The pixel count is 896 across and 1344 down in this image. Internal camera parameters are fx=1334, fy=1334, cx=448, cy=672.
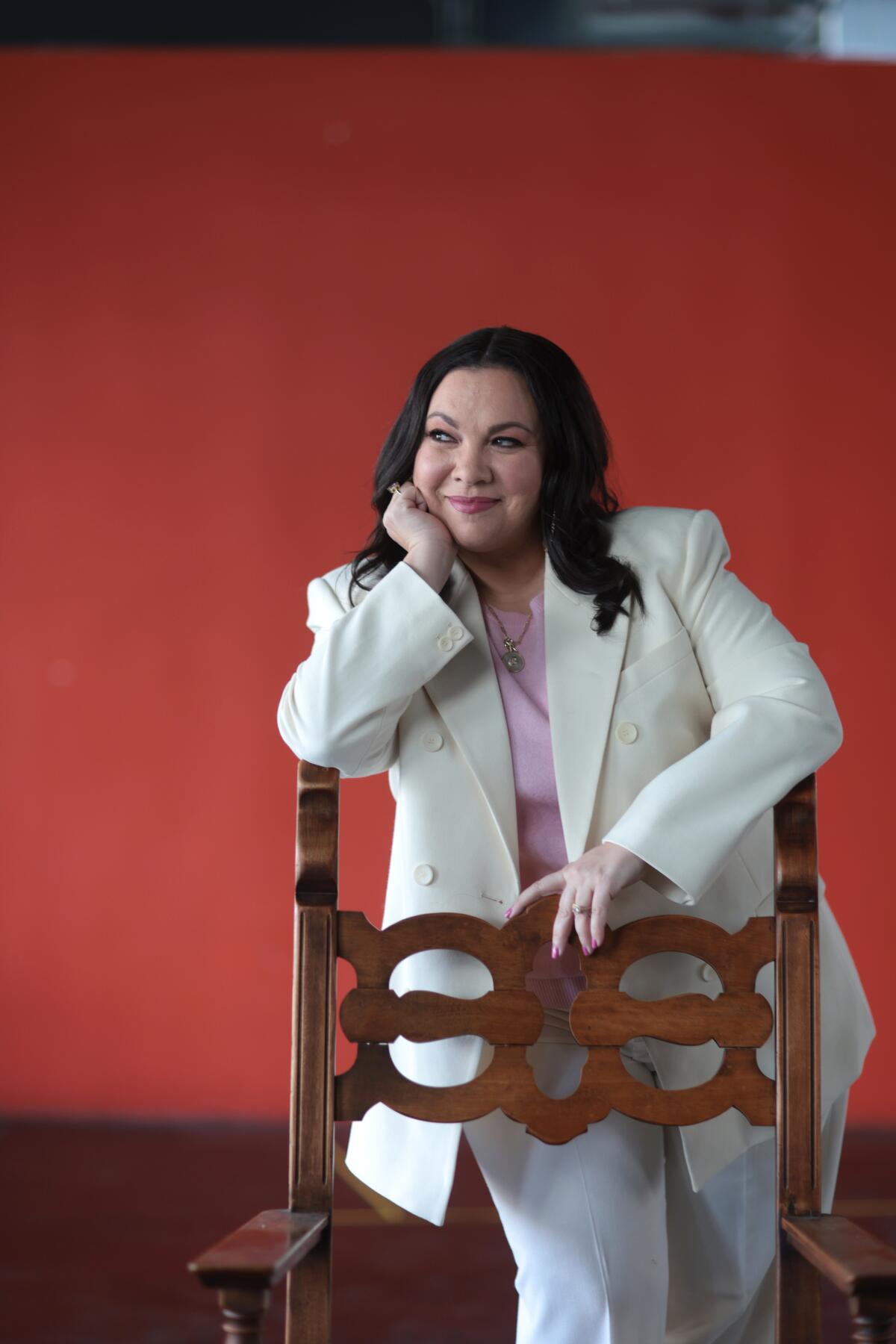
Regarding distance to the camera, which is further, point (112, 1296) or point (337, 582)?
point (112, 1296)

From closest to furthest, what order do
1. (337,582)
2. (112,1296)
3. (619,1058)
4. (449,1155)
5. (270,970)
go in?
(619,1058), (449,1155), (337,582), (112,1296), (270,970)

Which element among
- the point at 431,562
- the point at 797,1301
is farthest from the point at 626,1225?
the point at 431,562

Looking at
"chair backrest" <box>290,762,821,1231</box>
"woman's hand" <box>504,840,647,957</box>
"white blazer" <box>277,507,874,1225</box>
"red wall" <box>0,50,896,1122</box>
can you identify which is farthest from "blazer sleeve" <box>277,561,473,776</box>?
"red wall" <box>0,50,896,1122</box>

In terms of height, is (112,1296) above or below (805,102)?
below

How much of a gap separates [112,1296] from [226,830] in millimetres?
1321

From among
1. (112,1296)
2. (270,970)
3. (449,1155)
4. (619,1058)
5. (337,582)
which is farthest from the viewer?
(270,970)

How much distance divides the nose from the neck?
0.38ft

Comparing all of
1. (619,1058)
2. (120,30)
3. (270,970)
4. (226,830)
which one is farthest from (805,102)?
(619,1058)

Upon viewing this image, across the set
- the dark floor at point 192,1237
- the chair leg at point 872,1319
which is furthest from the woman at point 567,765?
the dark floor at point 192,1237

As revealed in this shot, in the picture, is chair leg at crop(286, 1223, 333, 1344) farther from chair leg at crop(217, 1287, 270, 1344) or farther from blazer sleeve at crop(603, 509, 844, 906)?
blazer sleeve at crop(603, 509, 844, 906)

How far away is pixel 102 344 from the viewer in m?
3.54

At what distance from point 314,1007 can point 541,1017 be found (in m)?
0.21

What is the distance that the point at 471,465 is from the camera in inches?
56.5

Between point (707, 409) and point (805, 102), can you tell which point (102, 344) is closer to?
point (707, 409)
